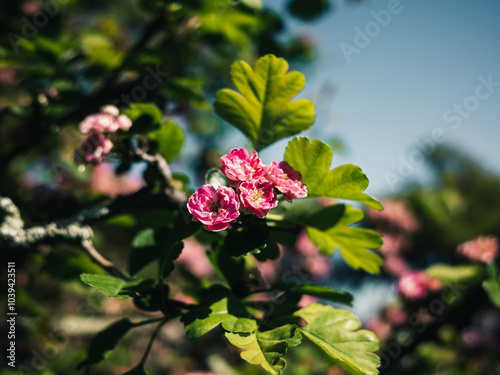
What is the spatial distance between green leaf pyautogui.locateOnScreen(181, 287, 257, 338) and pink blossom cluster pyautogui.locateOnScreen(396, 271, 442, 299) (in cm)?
183

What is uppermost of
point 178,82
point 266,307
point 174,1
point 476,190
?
point 174,1

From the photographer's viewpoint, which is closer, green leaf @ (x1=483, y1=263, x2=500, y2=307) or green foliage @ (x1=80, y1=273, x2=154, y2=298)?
green foliage @ (x1=80, y1=273, x2=154, y2=298)

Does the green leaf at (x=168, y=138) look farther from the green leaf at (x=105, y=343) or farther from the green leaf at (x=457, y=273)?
the green leaf at (x=457, y=273)

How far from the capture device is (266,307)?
960 mm

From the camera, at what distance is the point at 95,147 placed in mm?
965

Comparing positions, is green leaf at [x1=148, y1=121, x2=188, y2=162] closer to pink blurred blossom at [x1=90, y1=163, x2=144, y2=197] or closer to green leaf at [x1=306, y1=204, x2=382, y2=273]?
green leaf at [x1=306, y1=204, x2=382, y2=273]

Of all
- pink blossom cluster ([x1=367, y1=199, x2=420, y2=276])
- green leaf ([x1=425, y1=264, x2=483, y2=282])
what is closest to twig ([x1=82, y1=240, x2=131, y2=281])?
green leaf ([x1=425, y1=264, x2=483, y2=282])

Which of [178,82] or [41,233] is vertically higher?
[178,82]

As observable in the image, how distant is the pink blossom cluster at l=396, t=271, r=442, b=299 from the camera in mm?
2205

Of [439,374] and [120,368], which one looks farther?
[120,368]

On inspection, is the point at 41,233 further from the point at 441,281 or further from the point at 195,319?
the point at 441,281

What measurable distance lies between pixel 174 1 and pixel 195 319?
4.13ft

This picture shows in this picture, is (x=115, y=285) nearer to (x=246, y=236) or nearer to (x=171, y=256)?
(x=171, y=256)

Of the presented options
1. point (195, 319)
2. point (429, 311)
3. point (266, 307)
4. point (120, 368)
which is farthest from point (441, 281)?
point (120, 368)
